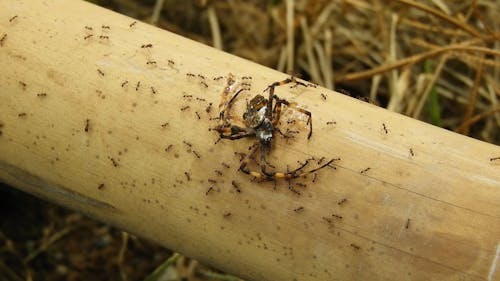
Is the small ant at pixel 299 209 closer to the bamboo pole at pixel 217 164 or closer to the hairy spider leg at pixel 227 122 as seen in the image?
the bamboo pole at pixel 217 164

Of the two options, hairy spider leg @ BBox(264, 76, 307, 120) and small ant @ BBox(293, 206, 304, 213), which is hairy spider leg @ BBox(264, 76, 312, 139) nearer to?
hairy spider leg @ BBox(264, 76, 307, 120)

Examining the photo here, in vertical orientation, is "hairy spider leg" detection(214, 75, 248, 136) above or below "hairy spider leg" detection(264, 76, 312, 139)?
below

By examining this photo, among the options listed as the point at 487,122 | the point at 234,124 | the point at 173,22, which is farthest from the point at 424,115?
the point at 234,124

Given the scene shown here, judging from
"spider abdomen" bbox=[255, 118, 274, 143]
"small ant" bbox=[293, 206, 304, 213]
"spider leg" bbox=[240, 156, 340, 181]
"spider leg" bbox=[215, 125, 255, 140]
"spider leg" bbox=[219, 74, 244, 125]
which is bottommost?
"small ant" bbox=[293, 206, 304, 213]

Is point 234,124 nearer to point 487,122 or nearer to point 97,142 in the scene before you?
point 97,142

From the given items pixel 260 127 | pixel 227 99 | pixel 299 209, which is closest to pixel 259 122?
pixel 260 127

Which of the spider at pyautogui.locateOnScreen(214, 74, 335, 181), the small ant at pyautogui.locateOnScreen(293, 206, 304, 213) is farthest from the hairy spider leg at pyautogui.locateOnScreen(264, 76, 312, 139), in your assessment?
the small ant at pyautogui.locateOnScreen(293, 206, 304, 213)

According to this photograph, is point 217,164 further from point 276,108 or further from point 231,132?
point 276,108
